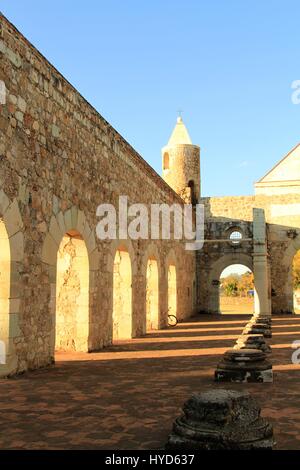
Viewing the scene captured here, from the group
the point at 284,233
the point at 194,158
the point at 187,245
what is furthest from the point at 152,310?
the point at 194,158

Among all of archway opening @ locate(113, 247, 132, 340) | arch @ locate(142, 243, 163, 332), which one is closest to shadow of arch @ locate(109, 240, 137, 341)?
archway opening @ locate(113, 247, 132, 340)

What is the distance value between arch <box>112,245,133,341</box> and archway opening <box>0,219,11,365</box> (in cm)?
540

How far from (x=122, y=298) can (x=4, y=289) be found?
5660 mm

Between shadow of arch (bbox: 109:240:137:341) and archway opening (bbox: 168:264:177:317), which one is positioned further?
archway opening (bbox: 168:264:177:317)

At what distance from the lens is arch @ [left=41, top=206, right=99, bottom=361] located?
7.28 m

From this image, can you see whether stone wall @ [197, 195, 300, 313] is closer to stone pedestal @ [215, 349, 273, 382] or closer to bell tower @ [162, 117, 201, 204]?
bell tower @ [162, 117, 201, 204]

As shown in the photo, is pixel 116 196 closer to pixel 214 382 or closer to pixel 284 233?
pixel 214 382

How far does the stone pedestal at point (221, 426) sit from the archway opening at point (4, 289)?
325 centimetres

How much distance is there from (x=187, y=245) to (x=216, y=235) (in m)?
3.00

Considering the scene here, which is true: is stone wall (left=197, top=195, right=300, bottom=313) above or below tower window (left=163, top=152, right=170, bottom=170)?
below

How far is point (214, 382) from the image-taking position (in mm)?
5871

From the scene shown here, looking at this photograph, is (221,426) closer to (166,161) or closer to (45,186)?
(45,186)

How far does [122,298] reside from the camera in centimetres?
1160

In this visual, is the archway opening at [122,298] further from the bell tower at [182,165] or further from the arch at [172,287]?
the bell tower at [182,165]
